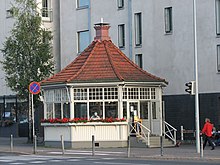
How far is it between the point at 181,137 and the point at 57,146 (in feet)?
28.1

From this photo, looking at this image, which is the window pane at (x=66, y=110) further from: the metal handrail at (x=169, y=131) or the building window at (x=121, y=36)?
the building window at (x=121, y=36)

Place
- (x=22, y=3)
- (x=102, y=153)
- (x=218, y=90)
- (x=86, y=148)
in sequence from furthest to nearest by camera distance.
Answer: (x=22, y=3)
(x=218, y=90)
(x=86, y=148)
(x=102, y=153)

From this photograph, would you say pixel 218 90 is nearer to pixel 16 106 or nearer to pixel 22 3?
pixel 22 3

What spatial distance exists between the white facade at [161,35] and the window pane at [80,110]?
26.3 ft

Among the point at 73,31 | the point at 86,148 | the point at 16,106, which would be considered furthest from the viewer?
the point at 16,106

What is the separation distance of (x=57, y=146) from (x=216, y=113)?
401 inches

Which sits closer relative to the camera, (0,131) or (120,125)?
(120,125)

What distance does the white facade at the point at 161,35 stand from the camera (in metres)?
40.6

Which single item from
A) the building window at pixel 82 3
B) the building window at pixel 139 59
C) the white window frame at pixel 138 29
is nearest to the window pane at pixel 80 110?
the building window at pixel 139 59

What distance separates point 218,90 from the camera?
40.1 m

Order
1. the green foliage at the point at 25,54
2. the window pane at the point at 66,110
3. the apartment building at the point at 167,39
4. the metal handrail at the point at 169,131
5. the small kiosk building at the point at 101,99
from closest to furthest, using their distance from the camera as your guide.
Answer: the small kiosk building at the point at 101,99 → the window pane at the point at 66,110 → the metal handrail at the point at 169,131 → the apartment building at the point at 167,39 → the green foliage at the point at 25,54

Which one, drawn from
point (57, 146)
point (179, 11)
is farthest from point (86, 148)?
point (179, 11)

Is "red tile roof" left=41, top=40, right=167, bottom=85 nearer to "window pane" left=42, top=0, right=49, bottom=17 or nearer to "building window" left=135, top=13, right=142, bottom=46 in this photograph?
"building window" left=135, top=13, right=142, bottom=46

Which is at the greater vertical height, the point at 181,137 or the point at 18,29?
the point at 18,29
